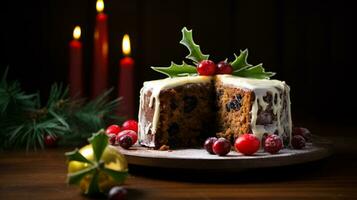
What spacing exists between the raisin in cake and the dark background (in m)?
1.21

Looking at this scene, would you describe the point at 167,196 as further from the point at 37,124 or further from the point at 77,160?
the point at 37,124

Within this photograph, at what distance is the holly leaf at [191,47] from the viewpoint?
237 centimetres

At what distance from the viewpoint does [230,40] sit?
3.52 metres

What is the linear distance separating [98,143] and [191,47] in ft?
2.87

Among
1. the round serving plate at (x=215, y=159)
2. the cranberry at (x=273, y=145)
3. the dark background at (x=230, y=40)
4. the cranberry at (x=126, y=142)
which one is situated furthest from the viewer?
the dark background at (x=230, y=40)

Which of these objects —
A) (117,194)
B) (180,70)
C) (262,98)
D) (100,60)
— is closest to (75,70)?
(100,60)

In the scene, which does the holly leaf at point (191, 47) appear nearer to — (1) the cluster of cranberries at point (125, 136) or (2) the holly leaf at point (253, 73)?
(2) the holly leaf at point (253, 73)

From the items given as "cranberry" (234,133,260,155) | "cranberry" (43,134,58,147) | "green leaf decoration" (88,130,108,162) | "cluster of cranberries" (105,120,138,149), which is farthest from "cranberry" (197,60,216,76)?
"green leaf decoration" (88,130,108,162)

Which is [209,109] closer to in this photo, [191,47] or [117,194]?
[191,47]

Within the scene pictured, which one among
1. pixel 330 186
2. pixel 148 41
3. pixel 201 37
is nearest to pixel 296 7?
pixel 201 37

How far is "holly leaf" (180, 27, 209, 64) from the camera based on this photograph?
237 centimetres

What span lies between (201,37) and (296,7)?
535 millimetres

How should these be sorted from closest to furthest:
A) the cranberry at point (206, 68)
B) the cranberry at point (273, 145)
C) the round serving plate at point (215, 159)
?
the round serving plate at point (215, 159), the cranberry at point (273, 145), the cranberry at point (206, 68)

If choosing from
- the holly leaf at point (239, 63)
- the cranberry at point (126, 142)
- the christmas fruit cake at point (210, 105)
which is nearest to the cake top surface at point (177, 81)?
the christmas fruit cake at point (210, 105)
